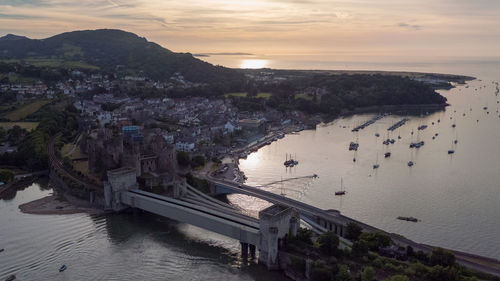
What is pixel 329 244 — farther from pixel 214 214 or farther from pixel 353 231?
pixel 214 214

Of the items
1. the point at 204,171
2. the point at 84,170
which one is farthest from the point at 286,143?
the point at 84,170

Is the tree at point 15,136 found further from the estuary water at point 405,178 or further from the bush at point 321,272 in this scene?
the bush at point 321,272

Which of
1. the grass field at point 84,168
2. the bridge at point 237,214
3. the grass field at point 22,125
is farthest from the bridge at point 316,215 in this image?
the grass field at point 22,125

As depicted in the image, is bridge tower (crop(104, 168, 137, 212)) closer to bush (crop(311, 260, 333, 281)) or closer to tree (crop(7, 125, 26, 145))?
bush (crop(311, 260, 333, 281))

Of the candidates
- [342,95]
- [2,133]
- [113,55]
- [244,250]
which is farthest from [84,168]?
[113,55]

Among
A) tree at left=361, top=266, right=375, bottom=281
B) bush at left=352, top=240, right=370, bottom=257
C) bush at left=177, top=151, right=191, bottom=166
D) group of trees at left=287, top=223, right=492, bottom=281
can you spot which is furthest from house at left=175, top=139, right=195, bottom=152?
tree at left=361, top=266, right=375, bottom=281

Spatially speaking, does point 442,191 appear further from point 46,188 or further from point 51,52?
point 51,52
